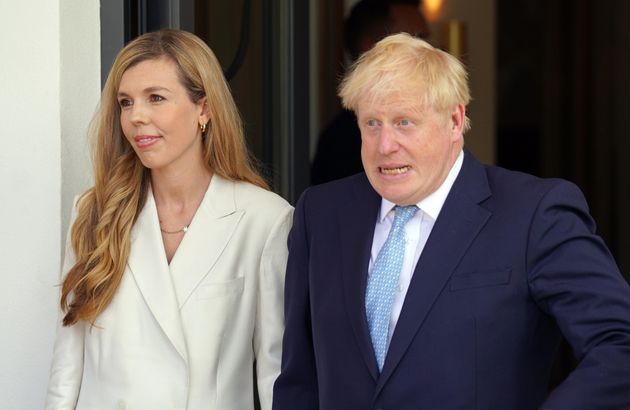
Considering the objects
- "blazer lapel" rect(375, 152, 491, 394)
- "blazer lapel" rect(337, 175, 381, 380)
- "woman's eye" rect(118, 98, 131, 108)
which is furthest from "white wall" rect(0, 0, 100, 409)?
"blazer lapel" rect(375, 152, 491, 394)

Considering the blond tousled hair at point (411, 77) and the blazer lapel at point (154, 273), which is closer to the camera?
the blond tousled hair at point (411, 77)

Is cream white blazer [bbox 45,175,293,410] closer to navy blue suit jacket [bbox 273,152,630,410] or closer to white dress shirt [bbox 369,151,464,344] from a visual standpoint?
navy blue suit jacket [bbox 273,152,630,410]

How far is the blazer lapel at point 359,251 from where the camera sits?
8.37ft

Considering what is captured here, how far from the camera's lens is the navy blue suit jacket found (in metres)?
2.32

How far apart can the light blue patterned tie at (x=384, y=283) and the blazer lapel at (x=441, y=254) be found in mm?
64

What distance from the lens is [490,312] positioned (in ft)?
8.02

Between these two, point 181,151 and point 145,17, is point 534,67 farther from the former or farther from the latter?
point 181,151

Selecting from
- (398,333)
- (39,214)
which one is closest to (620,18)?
(39,214)

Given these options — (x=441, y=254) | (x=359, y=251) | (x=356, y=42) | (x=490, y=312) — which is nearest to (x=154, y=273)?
(x=359, y=251)

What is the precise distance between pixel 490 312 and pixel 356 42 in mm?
2246

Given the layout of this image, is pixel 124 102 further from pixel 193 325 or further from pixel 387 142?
pixel 387 142

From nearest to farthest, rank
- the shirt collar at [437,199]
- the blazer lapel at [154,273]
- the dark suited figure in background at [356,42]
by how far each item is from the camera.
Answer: the shirt collar at [437,199], the blazer lapel at [154,273], the dark suited figure in background at [356,42]

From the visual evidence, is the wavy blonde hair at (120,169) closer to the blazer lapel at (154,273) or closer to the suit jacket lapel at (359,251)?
the blazer lapel at (154,273)

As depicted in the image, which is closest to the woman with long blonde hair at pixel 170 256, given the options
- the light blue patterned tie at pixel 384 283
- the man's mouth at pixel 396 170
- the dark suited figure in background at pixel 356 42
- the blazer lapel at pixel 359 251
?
the blazer lapel at pixel 359 251
